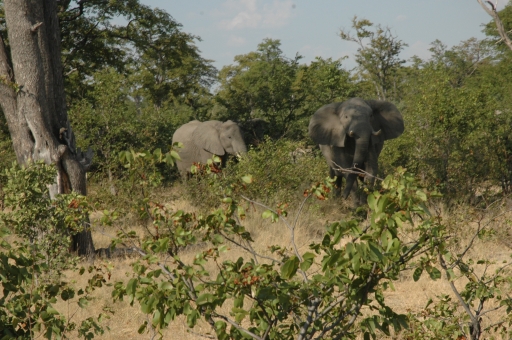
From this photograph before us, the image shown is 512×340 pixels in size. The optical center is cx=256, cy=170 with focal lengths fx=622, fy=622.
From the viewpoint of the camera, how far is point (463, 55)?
120ft

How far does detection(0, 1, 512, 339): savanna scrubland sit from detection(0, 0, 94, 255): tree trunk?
89 cm

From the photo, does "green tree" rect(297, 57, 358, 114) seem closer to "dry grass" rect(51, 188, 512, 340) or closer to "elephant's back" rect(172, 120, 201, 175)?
"elephant's back" rect(172, 120, 201, 175)

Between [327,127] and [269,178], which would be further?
[327,127]

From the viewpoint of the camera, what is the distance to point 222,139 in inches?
617

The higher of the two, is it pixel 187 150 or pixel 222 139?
pixel 222 139

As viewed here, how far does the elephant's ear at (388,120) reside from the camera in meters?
12.4

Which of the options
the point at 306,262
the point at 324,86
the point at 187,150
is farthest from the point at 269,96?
the point at 306,262

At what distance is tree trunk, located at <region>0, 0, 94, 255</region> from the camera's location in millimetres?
7953

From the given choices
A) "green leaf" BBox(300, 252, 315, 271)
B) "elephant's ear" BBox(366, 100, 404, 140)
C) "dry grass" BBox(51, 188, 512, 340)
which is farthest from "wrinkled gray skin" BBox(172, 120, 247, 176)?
"green leaf" BBox(300, 252, 315, 271)

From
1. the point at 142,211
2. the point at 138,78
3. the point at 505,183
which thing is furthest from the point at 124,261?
the point at 138,78

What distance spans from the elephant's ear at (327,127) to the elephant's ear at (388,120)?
0.83 m

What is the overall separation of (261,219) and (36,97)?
3970mm

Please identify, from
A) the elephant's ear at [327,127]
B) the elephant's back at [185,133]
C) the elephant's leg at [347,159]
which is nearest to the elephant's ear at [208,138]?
the elephant's back at [185,133]

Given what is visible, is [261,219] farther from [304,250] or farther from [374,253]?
[374,253]
